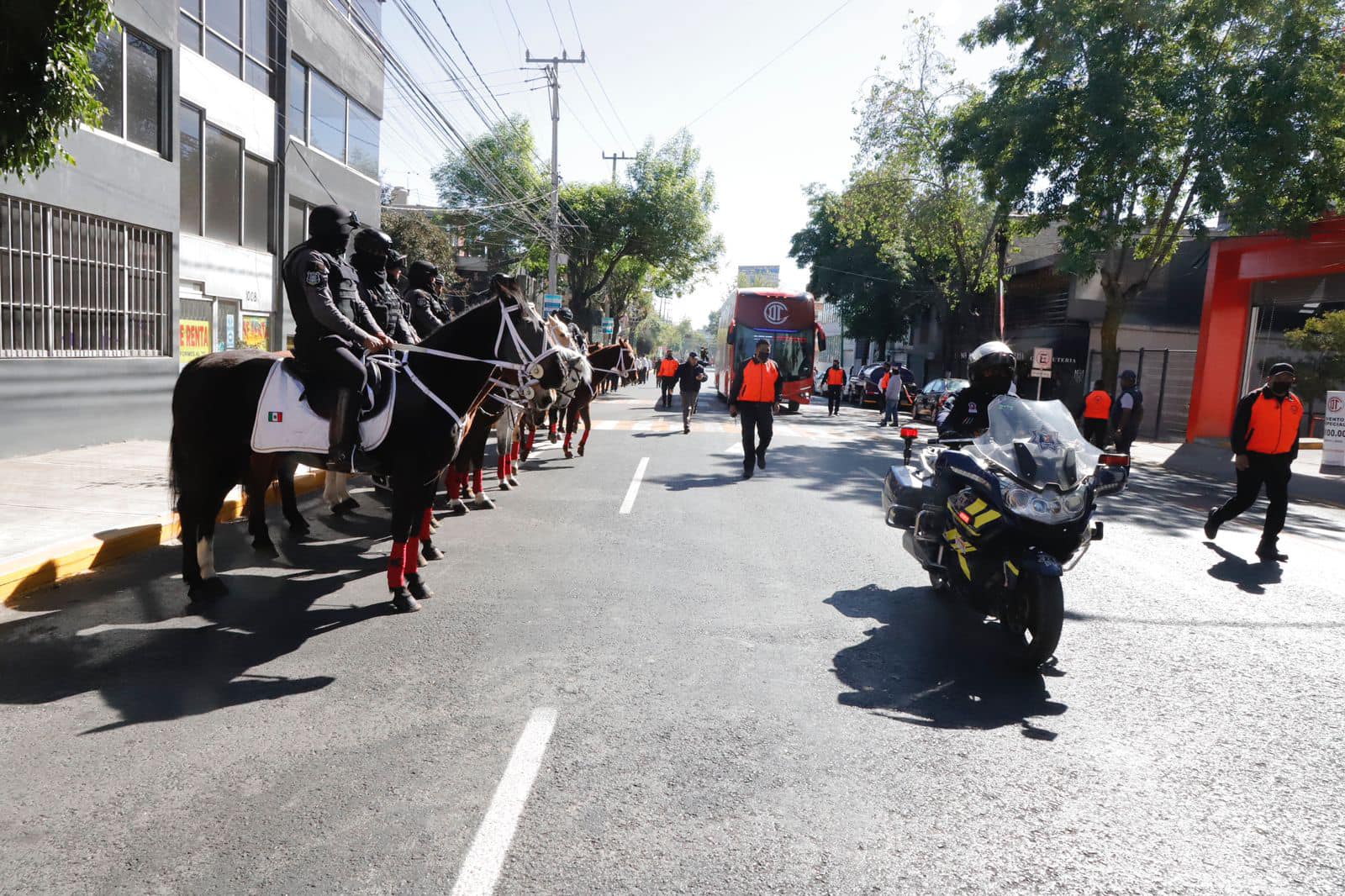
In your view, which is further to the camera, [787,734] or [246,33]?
[246,33]

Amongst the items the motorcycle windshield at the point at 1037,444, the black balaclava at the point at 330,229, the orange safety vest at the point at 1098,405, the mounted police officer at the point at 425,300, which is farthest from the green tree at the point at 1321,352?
the black balaclava at the point at 330,229

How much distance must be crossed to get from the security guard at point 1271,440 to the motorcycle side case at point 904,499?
4.36 meters

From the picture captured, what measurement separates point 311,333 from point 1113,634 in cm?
555

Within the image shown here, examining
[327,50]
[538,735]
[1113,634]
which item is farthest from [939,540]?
[327,50]

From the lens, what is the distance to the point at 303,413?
603cm

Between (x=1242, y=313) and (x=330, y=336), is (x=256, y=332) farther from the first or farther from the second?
(x=1242, y=313)

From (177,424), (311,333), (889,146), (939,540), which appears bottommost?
(939,540)

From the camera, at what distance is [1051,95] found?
67.6 feet

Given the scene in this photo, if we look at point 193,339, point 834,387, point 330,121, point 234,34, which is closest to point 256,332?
point 193,339

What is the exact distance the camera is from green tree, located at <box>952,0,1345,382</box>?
59.2ft

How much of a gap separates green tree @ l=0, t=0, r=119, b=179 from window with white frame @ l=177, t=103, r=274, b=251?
32.9 ft

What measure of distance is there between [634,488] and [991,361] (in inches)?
237

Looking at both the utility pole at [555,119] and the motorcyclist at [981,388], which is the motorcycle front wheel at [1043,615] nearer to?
the motorcyclist at [981,388]

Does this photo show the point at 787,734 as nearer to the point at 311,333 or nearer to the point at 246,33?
the point at 311,333
